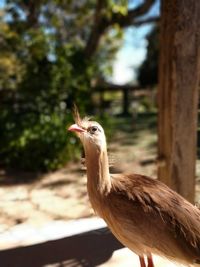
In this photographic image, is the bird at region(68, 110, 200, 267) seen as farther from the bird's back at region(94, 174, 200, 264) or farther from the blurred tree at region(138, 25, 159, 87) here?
the blurred tree at region(138, 25, 159, 87)

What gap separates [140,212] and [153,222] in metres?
0.10

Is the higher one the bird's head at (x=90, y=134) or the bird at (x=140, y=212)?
the bird's head at (x=90, y=134)

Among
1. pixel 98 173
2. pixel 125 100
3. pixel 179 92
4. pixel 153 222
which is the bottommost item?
pixel 125 100

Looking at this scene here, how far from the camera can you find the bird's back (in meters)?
2.46

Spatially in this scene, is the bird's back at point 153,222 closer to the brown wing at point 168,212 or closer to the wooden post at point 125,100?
the brown wing at point 168,212

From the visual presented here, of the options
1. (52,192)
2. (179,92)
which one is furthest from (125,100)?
(179,92)

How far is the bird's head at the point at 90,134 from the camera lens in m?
2.47

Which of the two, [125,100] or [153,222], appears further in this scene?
[125,100]

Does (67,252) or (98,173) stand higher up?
(98,173)

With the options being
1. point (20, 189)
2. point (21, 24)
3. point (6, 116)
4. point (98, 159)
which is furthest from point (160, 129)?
point (21, 24)

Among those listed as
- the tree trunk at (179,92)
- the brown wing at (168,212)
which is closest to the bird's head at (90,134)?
the brown wing at (168,212)

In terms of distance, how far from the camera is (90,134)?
248 cm

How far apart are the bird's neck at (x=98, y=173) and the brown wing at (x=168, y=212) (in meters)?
→ 0.08

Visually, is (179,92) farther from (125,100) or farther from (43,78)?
(125,100)
